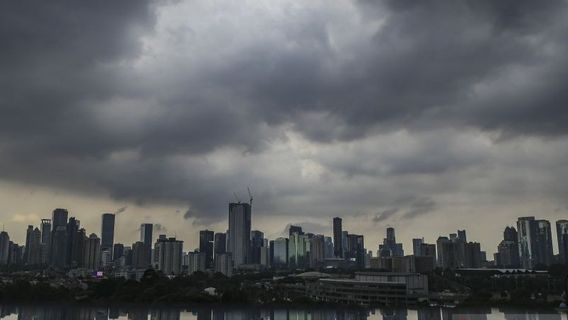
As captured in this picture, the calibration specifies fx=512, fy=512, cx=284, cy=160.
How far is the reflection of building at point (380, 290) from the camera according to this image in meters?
107

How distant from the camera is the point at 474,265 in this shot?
199 m

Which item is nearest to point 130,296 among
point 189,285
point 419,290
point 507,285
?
point 189,285

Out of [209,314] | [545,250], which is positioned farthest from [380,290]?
[545,250]

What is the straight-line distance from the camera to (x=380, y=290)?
108938mm

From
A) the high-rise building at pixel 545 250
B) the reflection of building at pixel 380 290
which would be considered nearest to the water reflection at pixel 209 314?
the reflection of building at pixel 380 290

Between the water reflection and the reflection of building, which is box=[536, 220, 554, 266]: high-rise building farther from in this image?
the water reflection

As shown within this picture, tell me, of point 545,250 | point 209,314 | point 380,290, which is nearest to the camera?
point 209,314

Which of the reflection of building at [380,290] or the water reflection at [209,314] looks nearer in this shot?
the water reflection at [209,314]

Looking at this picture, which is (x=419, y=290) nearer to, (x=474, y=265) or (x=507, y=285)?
(x=507, y=285)

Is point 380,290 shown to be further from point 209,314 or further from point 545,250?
point 545,250

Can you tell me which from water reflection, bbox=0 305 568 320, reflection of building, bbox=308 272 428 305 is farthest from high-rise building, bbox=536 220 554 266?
water reflection, bbox=0 305 568 320

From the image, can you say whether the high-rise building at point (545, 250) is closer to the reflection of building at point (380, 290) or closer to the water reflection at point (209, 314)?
the reflection of building at point (380, 290)

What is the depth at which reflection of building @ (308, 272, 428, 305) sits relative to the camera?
107312 mm

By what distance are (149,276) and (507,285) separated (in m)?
79.5
